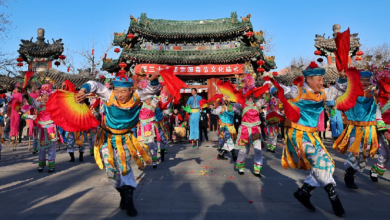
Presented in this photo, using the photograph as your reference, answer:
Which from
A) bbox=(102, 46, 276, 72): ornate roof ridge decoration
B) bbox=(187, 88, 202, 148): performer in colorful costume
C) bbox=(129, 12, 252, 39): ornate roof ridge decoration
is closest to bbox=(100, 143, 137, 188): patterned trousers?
bbox=(187, 88, 202, 148): performer in colorful costume

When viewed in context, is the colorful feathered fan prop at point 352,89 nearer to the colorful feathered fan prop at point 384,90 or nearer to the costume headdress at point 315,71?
the costume headdress at point 315,71

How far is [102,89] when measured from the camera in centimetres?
403

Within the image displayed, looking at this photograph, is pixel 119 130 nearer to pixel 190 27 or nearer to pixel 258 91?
pixel 258 91

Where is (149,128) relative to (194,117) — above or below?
below

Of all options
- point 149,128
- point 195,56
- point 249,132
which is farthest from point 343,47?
point 195,56

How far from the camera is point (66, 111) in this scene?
3.92 m

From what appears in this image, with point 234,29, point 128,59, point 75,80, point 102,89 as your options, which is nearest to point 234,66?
point 234,29

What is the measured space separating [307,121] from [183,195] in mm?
2214

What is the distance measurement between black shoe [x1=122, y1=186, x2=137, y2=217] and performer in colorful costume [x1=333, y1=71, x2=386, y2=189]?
370 centimetres

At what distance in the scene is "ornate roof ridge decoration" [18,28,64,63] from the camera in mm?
25750

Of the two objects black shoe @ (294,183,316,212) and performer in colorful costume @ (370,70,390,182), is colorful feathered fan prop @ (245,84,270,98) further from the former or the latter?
black shoe @ (294,183,316,212)

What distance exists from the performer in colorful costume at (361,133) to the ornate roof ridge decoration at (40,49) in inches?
1051

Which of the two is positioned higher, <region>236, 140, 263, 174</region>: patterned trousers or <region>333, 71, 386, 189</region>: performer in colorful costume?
<region>333, 71, 386, 189</region>: performer in colorful costume

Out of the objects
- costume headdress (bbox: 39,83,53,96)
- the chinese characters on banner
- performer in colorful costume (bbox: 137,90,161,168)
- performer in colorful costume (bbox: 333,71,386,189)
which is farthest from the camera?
the chinese characters on banner
